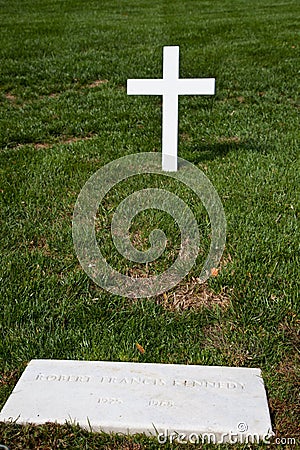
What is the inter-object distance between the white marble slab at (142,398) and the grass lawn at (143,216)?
8cm

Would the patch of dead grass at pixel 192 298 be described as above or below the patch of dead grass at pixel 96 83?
above

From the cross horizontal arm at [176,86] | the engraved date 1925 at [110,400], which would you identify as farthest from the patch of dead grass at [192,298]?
the cross horizontal arm at [176,86]

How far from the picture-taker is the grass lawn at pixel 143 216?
2793mm

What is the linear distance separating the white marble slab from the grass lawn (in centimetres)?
8

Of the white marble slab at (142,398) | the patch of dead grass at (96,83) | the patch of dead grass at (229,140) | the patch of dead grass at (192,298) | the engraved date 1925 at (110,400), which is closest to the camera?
the white marble slab at (142,398)

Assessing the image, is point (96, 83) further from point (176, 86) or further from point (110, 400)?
point (110, 400)

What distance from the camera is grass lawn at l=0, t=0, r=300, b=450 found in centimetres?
279

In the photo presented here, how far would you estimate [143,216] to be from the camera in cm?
392

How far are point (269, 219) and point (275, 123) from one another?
7.96ft

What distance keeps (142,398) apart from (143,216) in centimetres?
168

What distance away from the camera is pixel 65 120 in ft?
20.3

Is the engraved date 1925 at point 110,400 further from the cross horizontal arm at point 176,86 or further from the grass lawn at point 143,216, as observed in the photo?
the cross horizontal arm at point 176,86

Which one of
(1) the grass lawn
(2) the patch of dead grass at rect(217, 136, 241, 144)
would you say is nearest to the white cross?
(1) the grass lawn

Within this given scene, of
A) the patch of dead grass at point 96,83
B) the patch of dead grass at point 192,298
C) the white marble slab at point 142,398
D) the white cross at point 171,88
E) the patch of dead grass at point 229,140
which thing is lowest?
the patch of dead grass at point 96,83
